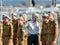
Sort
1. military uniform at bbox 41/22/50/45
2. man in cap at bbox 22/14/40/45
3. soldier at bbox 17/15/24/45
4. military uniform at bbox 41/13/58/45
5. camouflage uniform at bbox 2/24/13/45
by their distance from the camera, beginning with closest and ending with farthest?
man in cap at bbox 22/14/40/45
military uniform at bbox 41/13/58/45
military uniform at bbox 41/22/50/45
soldier at bbox 17/15/24/45
camouflage uniform at bbox 2/24/13/45

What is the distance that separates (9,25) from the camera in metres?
7.20

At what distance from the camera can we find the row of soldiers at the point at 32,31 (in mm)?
6648

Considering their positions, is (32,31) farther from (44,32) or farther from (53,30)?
(53,30)

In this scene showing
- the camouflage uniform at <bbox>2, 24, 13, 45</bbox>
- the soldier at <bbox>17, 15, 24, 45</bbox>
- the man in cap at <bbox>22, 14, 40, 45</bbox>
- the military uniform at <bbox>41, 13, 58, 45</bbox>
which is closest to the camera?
the man in cap at <bbox>22, 14, 40, 45</bbox>

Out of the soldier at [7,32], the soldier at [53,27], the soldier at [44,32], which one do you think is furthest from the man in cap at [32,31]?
the soldier at [7,32]

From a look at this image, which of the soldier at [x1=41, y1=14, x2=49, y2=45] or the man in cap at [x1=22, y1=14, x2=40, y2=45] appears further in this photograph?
the soldier at [x1=41, y1=14, x2=49, y2=45]

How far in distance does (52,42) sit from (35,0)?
431 centimetres

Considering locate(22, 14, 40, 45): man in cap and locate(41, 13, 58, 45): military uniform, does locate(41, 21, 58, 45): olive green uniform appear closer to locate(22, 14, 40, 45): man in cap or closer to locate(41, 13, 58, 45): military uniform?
locate(41, 13, 58, 45): military uniform

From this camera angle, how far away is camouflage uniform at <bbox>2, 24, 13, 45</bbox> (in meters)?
7.21

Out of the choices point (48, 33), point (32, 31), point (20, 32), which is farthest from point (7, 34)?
point (48, 33)

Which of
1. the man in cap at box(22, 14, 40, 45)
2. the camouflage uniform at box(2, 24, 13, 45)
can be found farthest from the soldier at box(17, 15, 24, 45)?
the man in cap at box(22, 14, 40, 45)

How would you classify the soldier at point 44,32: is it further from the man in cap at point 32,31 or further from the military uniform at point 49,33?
the man in cap at point 32,31

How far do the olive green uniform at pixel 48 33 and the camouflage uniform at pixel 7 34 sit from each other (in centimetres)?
84

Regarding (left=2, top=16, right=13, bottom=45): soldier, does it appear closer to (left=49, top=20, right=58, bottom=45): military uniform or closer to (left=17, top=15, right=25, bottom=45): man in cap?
(left=17, top=15, right=25, bottom=45): man in cap
